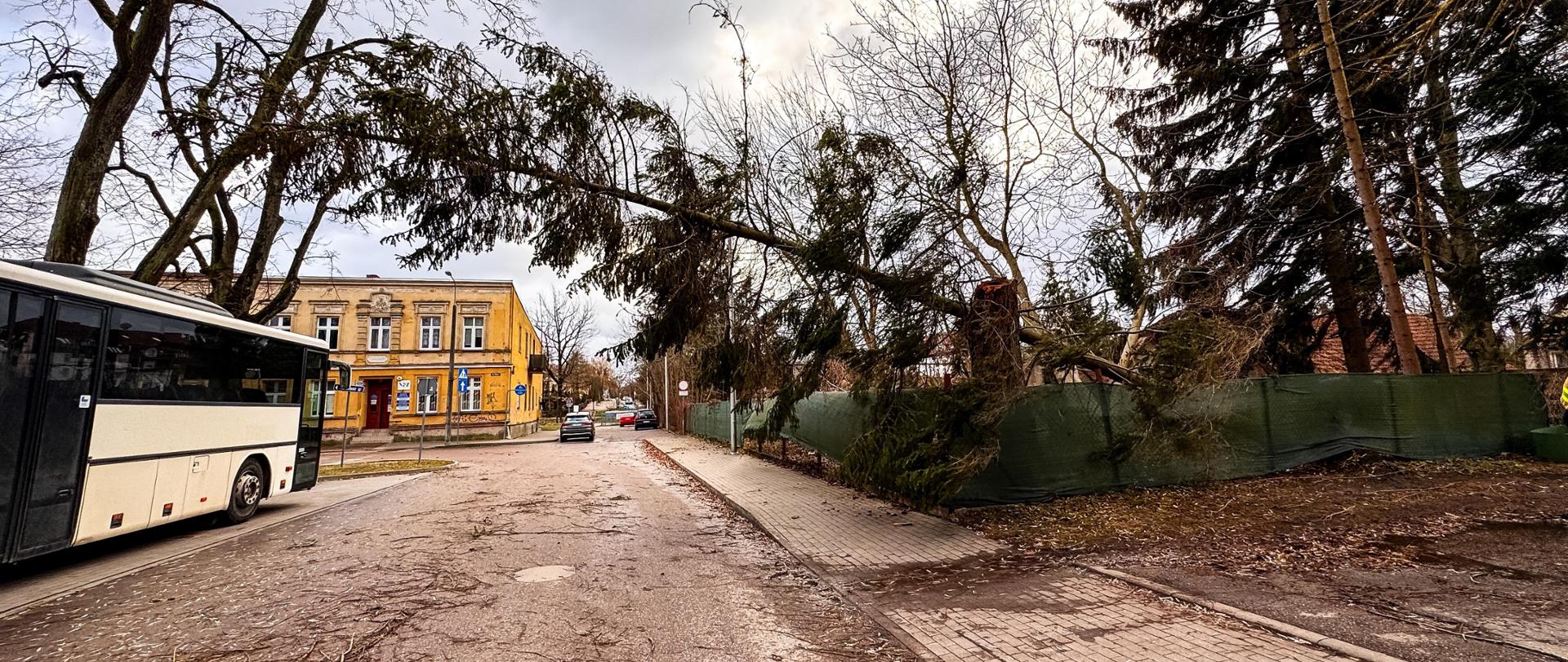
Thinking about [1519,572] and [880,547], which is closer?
[1519,572]

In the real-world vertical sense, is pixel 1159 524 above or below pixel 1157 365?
below

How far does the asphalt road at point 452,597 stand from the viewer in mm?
4191

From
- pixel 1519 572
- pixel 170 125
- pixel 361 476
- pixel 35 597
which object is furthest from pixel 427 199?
pixel 361 476

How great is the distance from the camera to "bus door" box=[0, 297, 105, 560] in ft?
18.0

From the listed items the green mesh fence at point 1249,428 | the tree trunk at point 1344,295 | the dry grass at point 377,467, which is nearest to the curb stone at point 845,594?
the green mesh fence at point 1249,428

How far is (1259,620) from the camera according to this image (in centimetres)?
424

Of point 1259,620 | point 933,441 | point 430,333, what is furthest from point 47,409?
point 430,333

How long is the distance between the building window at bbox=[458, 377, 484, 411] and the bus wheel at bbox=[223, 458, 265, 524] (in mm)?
23968

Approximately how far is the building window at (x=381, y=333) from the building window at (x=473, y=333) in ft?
11.0

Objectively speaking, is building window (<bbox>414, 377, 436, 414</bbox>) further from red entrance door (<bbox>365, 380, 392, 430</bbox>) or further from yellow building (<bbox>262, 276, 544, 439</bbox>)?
red entrance door (<bbox>365, 380, 392, 430</bbox>)

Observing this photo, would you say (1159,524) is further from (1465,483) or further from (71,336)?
(71,336)

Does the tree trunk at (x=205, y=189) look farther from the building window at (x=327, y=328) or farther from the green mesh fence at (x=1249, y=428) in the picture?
the building window at (x=327, y=328)

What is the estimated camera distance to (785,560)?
693cm

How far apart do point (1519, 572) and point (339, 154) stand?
34.5 ft
